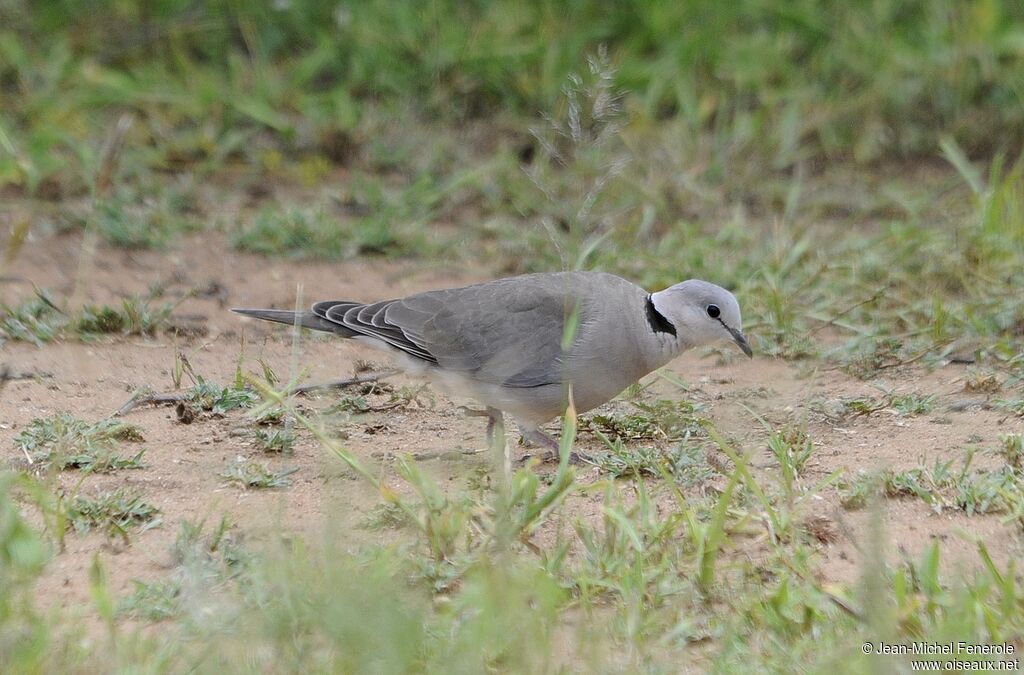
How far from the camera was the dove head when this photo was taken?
4.77 m

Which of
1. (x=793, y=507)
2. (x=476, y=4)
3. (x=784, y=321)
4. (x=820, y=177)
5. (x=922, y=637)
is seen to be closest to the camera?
(x=922, y=637)

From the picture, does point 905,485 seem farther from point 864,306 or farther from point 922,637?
point 864,306

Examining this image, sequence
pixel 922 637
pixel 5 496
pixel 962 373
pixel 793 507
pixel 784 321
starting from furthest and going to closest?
pixel 784 321 → pixel 962 373 → pixel 793 507 → pixel 5 496 → pixel 922 637

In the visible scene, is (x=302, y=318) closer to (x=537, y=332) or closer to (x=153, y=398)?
(x=153, y=398)

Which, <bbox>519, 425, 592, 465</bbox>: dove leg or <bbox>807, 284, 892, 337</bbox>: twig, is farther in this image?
<bbox>807, 284, 892, 337</bbox>: twig

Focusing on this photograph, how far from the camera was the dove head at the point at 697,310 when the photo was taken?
4.77 meters

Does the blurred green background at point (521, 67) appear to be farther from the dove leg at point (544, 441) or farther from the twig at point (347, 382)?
the dove leg at point (544, 441)

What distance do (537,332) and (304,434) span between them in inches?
36.5

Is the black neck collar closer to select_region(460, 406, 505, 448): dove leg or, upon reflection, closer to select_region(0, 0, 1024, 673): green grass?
select_region(0, 0, 1024, 673): green grass

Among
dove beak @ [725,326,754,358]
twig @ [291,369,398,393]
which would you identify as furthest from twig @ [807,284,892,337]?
twig @ [291,369,398,393]

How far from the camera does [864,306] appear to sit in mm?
5828

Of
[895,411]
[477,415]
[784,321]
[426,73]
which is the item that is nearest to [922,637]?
[895,411]

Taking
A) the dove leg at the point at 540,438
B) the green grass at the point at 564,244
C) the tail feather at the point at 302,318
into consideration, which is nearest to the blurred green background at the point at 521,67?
the green grass at the point at 564,244

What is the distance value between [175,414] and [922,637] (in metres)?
2.79
